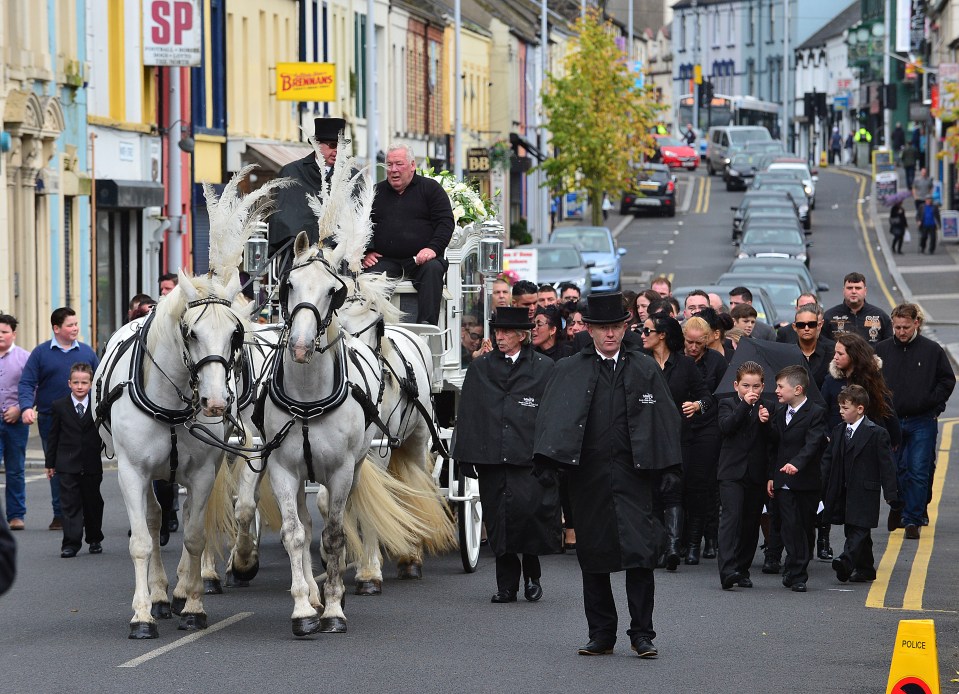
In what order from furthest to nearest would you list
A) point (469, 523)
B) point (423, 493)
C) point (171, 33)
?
point (171, 33)
point (469, 523)
point (423, 493)

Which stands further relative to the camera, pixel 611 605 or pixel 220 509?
pixel 220 509

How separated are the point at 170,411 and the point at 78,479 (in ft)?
13.2

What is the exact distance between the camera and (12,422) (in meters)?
16.1

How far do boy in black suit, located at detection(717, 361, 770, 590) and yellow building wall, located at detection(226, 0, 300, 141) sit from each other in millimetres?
26565

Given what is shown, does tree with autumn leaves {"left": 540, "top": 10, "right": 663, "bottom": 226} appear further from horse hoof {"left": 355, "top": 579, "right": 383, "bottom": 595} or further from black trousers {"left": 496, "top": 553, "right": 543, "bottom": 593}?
black trousers {"left": 496, "top": 553, "right": 543, "bottom": 593}

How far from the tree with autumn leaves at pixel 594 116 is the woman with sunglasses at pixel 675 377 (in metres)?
45.8

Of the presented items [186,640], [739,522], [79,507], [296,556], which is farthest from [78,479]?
[739,522]

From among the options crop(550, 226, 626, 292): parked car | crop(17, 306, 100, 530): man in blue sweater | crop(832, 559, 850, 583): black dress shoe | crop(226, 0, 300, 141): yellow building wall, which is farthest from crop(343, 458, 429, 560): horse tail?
crop(550, 226, 626, 292): parked car

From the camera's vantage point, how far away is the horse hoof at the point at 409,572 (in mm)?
13227

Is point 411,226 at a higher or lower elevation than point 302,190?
lower

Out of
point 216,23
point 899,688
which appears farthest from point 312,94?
point 899,688

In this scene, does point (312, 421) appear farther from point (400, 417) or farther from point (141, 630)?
point (400, 417)

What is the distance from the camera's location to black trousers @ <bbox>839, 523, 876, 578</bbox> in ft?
43.4

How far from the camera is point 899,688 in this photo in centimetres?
798
